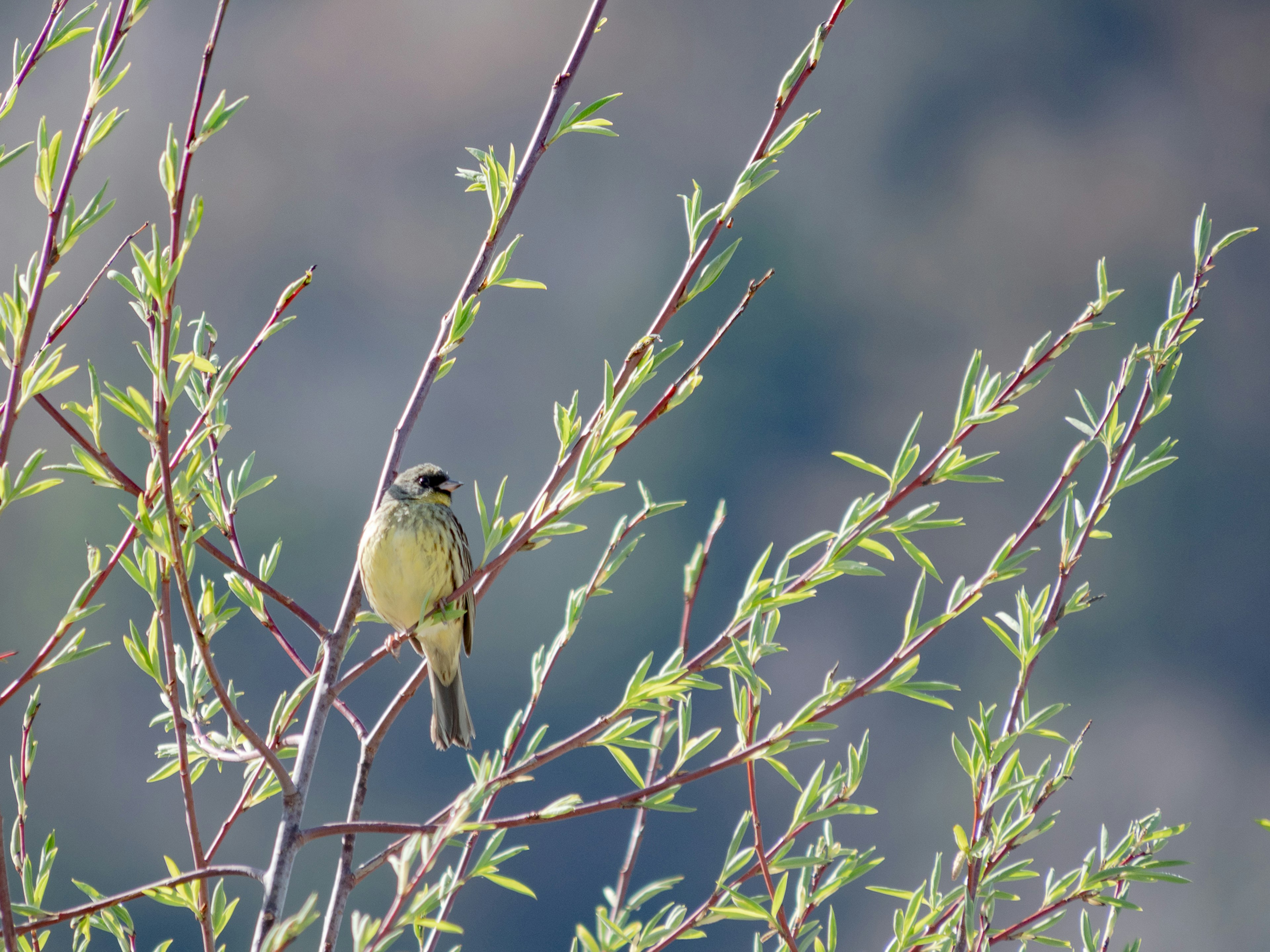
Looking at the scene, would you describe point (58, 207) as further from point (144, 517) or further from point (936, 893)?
point (936, 893)

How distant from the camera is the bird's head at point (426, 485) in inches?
86.4

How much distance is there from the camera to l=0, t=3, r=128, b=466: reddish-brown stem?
714 millimetres

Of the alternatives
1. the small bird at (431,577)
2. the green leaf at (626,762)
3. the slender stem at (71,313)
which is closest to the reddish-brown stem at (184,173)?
the slender stem at (71,313)

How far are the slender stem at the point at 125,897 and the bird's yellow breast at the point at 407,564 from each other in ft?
3.36

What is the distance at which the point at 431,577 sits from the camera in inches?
79.1

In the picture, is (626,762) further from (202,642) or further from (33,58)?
(33,58)

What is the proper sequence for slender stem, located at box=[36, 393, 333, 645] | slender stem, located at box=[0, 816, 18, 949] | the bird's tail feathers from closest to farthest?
slender stem, located at box=[0, 816, 18, 949], slender stem, located at box=[36, 393, 333, 645], the bird's tail feathers

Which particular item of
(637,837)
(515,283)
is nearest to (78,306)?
(515,283)

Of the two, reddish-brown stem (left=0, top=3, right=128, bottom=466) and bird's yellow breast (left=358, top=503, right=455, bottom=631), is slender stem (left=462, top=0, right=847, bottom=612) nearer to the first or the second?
reddish-brown stem (left=0, top=3, right=128, bottom=466)

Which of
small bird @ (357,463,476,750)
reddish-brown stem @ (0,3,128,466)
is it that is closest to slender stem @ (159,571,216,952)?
reddish-brown stem @ (0,3,128,466)

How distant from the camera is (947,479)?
0.85 metres

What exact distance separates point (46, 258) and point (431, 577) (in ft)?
4.33

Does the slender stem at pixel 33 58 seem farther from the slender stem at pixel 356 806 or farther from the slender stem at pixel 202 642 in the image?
the slender stem at pixel 356 806

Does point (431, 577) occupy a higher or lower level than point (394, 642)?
lower
